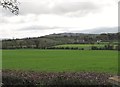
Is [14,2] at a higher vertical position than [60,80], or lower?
higher

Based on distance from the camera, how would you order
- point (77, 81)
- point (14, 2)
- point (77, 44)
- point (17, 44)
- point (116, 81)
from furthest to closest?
point (77, 44), point (17, 44), point (14, 2), point (77, 81), point (116, 81)

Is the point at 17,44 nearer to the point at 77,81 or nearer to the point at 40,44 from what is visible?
the point at 40,44

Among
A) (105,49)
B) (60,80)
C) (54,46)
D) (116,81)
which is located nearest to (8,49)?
(54,46)

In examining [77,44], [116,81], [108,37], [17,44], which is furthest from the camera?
[77,44]

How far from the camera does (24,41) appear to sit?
252ft

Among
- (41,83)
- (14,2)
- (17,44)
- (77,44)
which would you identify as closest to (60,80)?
(41,83)

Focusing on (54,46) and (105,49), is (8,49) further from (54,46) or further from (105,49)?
(105,49)

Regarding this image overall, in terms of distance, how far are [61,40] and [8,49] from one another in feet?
37.5

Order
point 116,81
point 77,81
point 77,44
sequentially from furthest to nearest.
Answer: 1. point 77,44
2. point 77,81
3. point 116,81

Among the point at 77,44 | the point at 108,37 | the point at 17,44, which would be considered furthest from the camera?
the point at 77,44

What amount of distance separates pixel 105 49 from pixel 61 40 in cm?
946

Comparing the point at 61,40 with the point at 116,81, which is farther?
the point at 61,40

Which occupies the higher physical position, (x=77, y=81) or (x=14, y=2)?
(x=14, y=2)

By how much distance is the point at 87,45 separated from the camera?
8619 centimetres
